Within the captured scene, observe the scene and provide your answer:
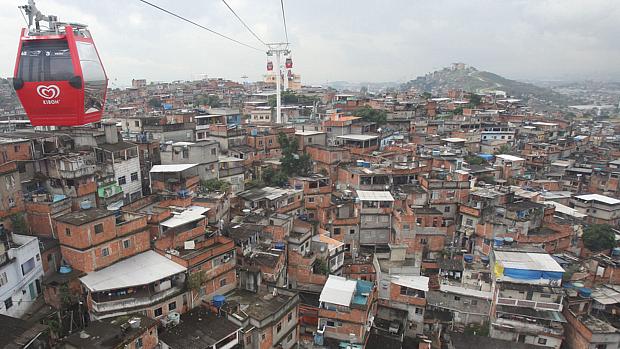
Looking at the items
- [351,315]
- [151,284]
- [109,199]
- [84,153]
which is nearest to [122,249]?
[151,284]

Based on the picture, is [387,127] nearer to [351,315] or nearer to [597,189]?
[597,189]

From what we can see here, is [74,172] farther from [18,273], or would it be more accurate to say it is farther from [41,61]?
[41,61]

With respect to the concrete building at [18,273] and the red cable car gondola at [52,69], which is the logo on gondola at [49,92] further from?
the concrete building at [18,273]

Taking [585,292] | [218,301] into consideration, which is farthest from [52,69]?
[585,292]

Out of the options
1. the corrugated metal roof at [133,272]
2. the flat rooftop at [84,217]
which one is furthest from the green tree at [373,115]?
the flat rooftop at [84,217]

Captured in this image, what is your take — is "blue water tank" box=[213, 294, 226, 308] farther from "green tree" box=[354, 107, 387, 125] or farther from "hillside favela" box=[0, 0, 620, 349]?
"green tree" box=[354, 107, 387, 125]

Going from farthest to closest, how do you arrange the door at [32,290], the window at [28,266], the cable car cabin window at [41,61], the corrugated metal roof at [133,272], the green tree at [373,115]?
the green tree at [373,115]
the door at [32,290]
the window at [28,266]
the corrugated metal roof at [133,272]
the cable car cabin window at [41,61]
